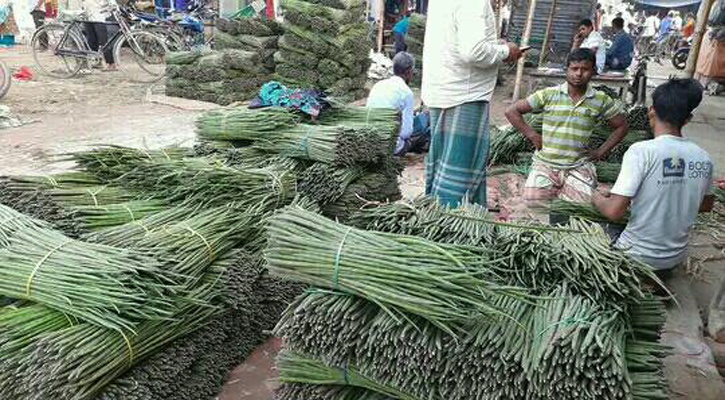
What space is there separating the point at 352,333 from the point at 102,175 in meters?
2.20

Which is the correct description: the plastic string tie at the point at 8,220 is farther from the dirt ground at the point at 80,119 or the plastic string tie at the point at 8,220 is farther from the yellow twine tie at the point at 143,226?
the dirt ground at the point at 80,119

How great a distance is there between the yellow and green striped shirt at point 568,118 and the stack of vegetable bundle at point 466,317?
2.04 meters

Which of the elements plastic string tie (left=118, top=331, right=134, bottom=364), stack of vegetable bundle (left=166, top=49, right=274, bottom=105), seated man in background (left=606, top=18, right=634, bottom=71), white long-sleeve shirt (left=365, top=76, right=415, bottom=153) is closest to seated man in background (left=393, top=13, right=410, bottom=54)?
stack of vegetable bundle (left=166, top=49, right=274, bottom=105)

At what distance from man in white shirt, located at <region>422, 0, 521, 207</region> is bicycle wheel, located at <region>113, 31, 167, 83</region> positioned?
27.9ft

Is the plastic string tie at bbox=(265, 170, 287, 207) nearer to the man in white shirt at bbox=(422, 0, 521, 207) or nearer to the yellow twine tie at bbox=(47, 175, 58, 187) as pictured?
the man in white shirt at bbox=(422, 0, 521, 207)

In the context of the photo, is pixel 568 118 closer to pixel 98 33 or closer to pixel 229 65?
pixel 229 65

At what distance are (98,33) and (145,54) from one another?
0.96 m

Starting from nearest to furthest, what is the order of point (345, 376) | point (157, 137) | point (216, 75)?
point (345, 376), point (157, 137), point (216, 75)

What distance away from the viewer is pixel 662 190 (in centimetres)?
280

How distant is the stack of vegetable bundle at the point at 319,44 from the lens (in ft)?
29.4

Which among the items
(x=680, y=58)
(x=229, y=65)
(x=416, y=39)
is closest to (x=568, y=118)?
(x=229, y=65)

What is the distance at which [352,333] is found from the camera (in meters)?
1.82

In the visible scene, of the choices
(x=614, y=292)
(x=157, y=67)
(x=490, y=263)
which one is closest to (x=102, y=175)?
(x=490, y=263)

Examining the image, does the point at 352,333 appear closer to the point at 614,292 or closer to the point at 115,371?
the point at 614,292
